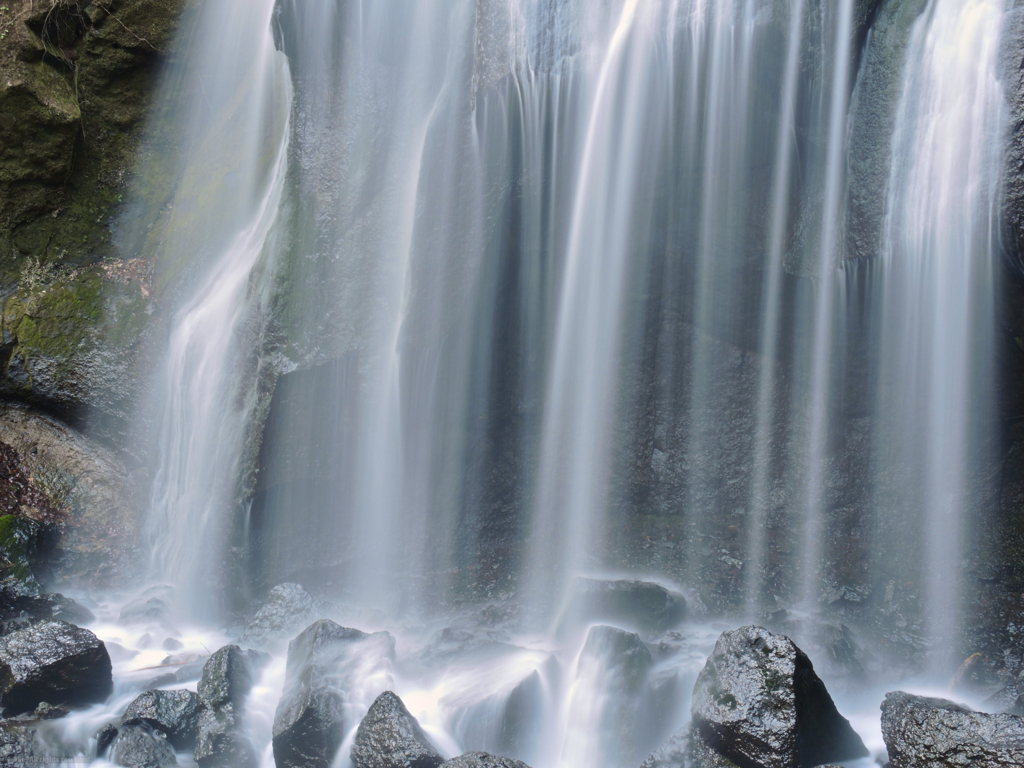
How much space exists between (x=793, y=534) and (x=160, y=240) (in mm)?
7500

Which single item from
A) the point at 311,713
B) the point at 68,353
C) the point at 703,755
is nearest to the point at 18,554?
the point at 68,353

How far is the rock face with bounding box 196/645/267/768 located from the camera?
4949 mm

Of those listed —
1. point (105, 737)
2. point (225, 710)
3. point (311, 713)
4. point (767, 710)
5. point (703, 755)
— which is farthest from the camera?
point (225, 710)

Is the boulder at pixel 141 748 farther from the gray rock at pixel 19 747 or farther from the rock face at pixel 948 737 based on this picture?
the rock face at pixel 948 737

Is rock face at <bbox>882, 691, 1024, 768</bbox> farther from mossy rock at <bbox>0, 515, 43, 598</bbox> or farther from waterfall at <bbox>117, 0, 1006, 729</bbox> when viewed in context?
mossy rock at <bbox>0, 515, 43, 598</bbox>

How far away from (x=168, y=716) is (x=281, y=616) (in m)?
1.52

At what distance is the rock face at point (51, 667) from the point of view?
5.15 m

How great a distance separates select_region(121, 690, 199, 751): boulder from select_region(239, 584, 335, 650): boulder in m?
1.12

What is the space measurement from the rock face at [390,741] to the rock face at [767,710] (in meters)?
1.77

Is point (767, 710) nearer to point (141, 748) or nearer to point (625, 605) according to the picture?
point (625, 605)

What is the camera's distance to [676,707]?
5.37 metres

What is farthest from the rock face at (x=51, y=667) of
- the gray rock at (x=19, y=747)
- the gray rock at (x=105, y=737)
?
the gray rock at (x=105, y=737)

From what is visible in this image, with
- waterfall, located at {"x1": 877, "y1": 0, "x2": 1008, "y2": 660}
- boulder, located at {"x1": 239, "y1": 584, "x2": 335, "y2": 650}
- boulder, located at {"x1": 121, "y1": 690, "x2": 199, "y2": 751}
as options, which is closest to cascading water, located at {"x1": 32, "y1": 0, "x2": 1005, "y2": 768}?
waterfall, located at {"x1": 877, "y1": 0, "x2": 1008, "y2": 660}

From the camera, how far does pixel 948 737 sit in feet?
Answer: 13.5
